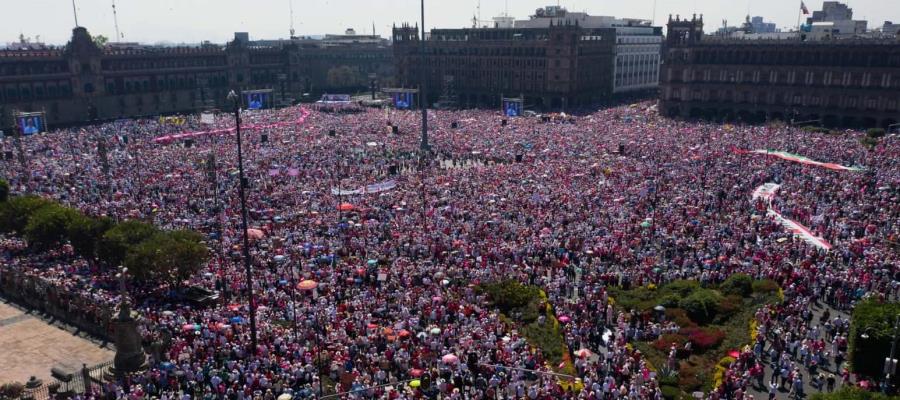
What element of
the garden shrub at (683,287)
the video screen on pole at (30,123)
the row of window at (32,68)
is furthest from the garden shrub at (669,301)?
the row of window at (32,68)

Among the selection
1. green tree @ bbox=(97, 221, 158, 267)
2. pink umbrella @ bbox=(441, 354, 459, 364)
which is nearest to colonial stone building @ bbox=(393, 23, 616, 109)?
green tree @ bbox=(97, 221, 158, 267)

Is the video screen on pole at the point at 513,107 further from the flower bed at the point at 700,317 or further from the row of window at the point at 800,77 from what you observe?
the flower bed at the point at 700,317

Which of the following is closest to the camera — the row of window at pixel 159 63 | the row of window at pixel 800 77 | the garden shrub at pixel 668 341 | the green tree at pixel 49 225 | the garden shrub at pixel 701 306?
the garden shrub at pixel 668 341

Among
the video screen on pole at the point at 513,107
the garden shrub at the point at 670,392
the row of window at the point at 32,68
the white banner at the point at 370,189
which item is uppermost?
the row of window at the point at 32,68

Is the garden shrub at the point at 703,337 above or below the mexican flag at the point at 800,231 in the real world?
below

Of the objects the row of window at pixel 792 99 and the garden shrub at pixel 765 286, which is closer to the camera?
the garden shrub at pixel 765 286

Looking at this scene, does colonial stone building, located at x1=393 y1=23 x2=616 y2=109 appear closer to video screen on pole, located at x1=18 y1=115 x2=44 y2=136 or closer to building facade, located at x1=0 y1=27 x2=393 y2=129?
building facade, located at x1=0 y1=27 x2=393 y2=129

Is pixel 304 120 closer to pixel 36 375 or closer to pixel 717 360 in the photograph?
pixel 36 375

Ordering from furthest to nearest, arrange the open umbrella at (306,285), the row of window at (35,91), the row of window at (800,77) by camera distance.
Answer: the row of window at (35,91) → the row of window at (800,77) → the open umbrella at (306,285)
